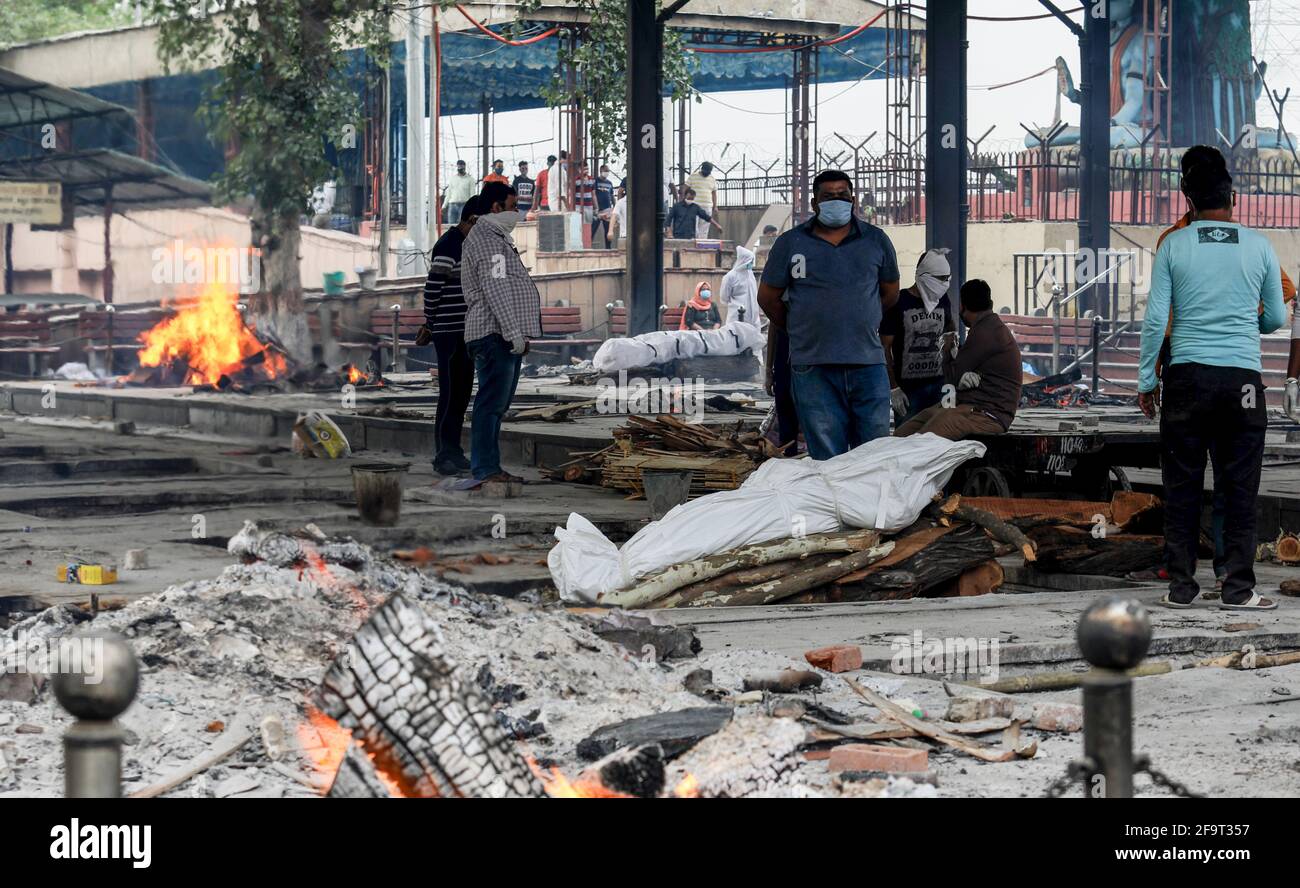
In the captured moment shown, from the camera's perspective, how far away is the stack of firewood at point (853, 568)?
25.9 ft

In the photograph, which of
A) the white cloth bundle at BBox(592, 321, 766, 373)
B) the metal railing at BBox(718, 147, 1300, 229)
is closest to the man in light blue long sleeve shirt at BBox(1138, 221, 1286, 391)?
the white cloth bundle at BBox(592, 321, 766, 373)

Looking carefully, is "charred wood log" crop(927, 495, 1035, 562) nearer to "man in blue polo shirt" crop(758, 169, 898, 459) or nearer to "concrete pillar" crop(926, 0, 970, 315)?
"man in blue polo shirt" crop(758, 169, 898, 459)

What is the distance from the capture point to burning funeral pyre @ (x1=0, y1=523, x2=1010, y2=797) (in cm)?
403

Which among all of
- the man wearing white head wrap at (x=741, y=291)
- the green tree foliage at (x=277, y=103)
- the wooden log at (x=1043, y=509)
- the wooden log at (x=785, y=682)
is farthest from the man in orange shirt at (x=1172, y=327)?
the green tree foliage at (x=277, y=103)

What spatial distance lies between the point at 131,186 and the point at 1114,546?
75.2ft

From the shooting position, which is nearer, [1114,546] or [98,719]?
[98,719]

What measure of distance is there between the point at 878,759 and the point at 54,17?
3871 cm

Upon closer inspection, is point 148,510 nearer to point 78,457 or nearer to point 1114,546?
point 78,457

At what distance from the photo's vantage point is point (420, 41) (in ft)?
103

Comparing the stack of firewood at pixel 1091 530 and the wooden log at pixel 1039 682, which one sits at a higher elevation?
the stack of firewood at pixel 1091 530

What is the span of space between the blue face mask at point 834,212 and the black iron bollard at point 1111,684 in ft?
18.9

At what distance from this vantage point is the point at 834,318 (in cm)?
901

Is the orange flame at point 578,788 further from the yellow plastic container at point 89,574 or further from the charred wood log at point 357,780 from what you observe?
the yellow plastic container at point 89,574
